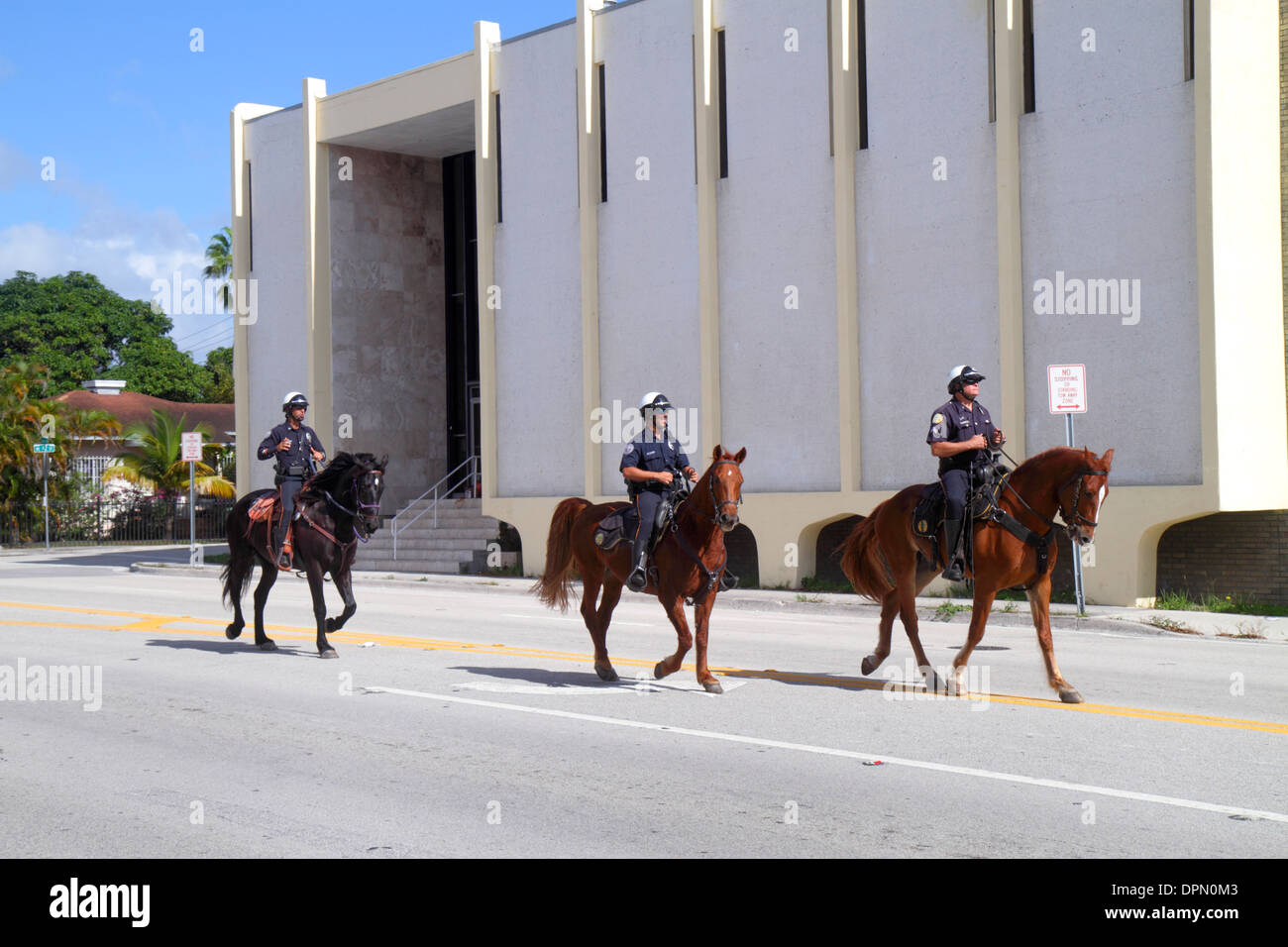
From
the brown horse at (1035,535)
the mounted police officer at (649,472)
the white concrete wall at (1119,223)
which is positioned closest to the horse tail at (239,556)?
the mounted police officer at (649,472)

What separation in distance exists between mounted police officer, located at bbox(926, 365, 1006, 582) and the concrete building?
8.78m

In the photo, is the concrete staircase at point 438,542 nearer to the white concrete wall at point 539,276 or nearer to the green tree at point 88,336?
the white concrete wall at point 539,276

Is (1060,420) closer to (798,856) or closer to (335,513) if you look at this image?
(335,513)

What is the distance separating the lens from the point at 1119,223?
1945 cm

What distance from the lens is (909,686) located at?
1125 cm

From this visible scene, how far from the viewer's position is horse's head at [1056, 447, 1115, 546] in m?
10.1

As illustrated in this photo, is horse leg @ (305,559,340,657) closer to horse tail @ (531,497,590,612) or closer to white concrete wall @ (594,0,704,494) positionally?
horse tail @ (531,497,590,612)

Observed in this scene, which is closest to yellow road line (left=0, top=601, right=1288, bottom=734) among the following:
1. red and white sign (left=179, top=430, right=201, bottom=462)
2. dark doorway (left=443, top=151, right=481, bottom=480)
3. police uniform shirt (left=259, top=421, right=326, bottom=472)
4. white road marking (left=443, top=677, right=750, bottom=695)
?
white road marking (left=443, top=677, right=750, bottom=695)

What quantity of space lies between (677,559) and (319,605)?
14.5 feet

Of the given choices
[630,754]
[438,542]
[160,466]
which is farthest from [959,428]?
[160,466]

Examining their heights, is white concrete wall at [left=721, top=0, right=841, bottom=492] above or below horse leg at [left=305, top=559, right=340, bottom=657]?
above

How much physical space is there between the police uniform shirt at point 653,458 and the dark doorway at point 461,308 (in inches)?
1009

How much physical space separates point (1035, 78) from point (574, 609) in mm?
10642
